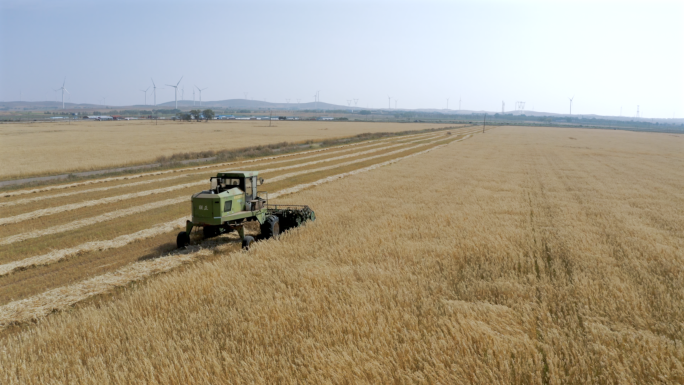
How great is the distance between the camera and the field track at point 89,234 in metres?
11.0

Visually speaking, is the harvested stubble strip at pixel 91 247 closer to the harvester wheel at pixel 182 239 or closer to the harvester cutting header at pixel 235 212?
the harvester cutting header at pixel 235 212

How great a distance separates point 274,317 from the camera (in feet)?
25.7

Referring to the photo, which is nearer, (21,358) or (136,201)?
(21,358)

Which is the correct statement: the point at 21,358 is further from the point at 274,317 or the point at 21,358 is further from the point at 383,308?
the point at 383,308

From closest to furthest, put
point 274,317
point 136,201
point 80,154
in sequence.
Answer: point 274,317
point 136,201
point 80,154

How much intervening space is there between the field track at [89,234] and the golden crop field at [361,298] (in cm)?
8

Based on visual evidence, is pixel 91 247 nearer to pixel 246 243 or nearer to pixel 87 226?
pixel 87 226

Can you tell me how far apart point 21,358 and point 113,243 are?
27.7ft

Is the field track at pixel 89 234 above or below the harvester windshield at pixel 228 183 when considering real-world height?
below

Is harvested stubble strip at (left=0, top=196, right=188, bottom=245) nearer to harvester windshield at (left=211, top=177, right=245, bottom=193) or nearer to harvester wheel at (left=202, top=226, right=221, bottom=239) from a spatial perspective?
harvester wheel at (left=202, top=226, right=221, bottom=239)

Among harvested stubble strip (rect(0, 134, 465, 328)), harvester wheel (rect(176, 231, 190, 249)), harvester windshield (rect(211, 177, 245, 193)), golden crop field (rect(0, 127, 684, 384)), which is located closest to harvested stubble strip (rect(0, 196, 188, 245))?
golden crop field (rect(0, 127, 684, 384))

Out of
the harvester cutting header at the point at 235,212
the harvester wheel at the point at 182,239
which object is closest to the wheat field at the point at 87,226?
the harvester wheel at the point at 182,239

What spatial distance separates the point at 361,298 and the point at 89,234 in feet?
40.8

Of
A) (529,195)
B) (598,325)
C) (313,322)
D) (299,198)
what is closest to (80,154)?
(299,198)
